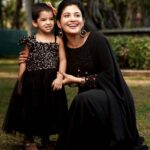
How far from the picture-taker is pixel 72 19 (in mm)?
5082

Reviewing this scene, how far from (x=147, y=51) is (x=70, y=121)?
38.0 ft

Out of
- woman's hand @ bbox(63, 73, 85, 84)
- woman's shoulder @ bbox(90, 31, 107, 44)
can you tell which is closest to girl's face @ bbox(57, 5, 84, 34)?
woman's shoulder @ bbox(90, 31, 107, 44)

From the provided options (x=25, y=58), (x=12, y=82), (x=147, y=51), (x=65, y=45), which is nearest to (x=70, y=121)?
(x=65, y=45)

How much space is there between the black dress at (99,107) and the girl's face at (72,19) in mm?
152

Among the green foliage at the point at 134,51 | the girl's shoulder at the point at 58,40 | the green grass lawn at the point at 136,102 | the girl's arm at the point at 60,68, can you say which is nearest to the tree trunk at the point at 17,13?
the green foliage at the point at 134,51

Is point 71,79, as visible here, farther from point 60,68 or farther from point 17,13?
point 17,13

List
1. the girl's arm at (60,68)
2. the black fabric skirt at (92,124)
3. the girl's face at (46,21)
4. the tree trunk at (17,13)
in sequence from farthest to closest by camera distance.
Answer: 1. the tree trunk at (17,13)
2. the girl's face at (46,21)
3. the girl's arm at (60,68)
4. the black fabric skirt at (92,124)

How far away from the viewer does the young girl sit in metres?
5.75

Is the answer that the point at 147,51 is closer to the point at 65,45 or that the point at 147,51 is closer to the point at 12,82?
the point at 12,82

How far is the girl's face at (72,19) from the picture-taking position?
509 cm

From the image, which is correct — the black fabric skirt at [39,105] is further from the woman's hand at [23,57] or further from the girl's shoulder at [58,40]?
the girl's shoulder at [58,40]

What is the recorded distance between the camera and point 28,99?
584cm

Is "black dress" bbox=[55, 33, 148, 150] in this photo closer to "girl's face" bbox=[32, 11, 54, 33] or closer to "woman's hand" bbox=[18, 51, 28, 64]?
"girl's face" bbox=[32, 11, 54, 33]

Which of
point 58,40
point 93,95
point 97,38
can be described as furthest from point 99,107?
point 58,40
